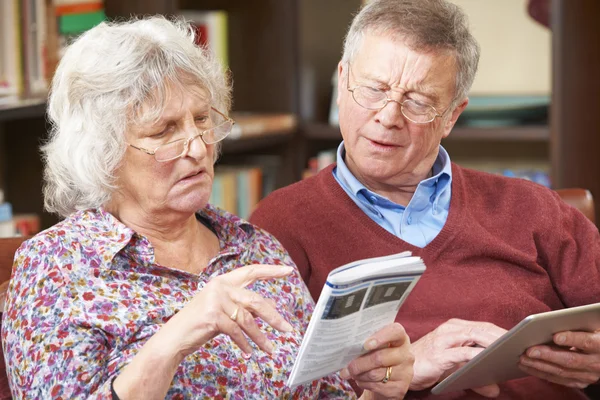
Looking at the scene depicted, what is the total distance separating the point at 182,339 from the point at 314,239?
66 centimetres

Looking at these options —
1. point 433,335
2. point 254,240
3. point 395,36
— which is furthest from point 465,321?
point 395,36

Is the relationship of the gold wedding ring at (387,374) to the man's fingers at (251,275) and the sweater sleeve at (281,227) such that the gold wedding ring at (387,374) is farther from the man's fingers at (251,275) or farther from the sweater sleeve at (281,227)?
the sweater sleeve at (281,227)

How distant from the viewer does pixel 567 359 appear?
5.82 feet

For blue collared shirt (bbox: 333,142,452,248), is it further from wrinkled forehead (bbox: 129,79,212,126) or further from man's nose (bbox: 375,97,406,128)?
wrinkled forehead (bbox: 129,79,212,126)

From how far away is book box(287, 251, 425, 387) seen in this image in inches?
50.9

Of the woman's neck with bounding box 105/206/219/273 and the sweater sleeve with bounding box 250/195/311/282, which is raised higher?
the woman's neck with bounding box 105/206/219/273

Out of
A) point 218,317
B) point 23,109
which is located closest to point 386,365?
point 218,317

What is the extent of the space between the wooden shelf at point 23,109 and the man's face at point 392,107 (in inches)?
32.7

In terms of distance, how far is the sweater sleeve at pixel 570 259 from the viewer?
206 centimetres

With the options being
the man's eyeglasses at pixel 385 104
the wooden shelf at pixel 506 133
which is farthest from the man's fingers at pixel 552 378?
the wooden shelf at pixel 506 133

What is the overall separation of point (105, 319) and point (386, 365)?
0.48 metres

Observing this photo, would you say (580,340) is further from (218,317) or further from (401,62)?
(218,317)

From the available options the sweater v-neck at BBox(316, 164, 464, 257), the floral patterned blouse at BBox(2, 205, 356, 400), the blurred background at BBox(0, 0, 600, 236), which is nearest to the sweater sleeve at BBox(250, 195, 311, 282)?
the sweater v-neck at BBox(316, 164, 464, 257)

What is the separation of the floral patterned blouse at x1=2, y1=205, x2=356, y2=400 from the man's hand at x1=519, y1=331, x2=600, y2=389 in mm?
396
